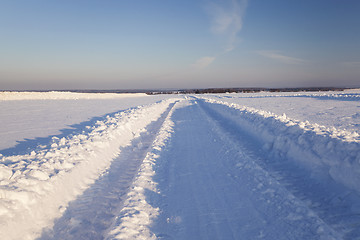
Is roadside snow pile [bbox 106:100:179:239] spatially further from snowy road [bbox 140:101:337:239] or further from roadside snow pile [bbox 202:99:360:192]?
roadside snow pile [bbox 202:99:360:192]

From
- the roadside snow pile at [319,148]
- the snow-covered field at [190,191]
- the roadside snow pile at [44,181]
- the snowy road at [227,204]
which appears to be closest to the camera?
the snowy road at [227,204]

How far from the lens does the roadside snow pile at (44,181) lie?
299 centimetres

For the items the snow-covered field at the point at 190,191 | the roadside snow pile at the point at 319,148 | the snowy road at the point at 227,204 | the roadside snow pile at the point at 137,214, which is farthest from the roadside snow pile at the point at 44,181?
the roadside snow pile at the point at 319,148

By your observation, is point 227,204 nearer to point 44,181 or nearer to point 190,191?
point 190,191

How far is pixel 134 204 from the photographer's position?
3326 mm

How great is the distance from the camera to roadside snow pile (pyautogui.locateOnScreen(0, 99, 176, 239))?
2.99m

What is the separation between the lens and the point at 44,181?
3.88 m

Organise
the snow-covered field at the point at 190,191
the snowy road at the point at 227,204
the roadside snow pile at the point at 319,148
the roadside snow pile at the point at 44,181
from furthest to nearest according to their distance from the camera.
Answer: the roadside snow pile at the point at 319,148, the roadside snow pile at the point at 44,181, the snow-covered field at the point at 190,191, the snowy road at the point at 227,204

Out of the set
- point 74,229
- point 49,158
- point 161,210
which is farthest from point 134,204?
point 49,158

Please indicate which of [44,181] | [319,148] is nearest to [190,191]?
[44,181]

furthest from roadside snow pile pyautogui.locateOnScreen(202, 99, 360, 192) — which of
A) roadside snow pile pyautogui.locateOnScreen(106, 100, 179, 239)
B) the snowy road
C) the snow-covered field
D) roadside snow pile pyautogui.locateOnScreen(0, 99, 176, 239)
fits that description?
roadside snow pile pyautogui.locateOnScreen(0, 99, 176, 239)

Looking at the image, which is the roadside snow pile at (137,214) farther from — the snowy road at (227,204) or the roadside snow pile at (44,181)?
the roadside snow pile at (44,181)

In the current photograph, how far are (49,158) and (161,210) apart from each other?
357cm

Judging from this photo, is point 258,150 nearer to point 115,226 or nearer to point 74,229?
point 115,226
